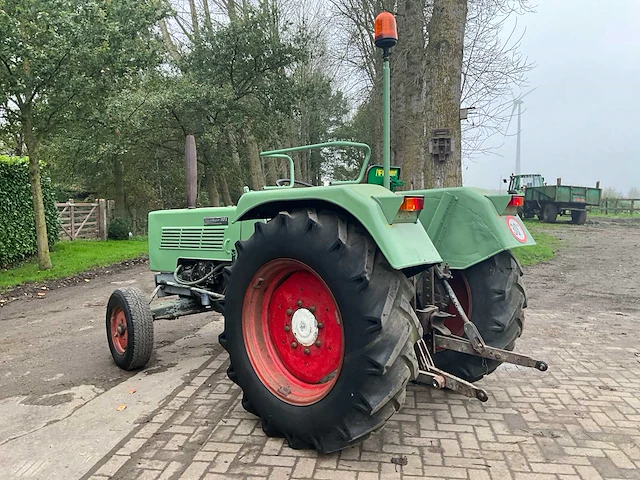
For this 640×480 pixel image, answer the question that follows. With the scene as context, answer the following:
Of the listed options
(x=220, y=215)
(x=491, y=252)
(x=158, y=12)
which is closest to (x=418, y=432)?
(x=491, y=252)

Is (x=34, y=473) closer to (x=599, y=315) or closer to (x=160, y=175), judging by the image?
(x=599, y=315)

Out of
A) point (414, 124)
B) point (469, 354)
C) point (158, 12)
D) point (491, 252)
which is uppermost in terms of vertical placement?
point (158, 12)

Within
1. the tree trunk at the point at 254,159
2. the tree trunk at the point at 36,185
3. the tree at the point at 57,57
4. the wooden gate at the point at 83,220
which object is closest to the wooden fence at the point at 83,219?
the wooden gate at the point at 83,220

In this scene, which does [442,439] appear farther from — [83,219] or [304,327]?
[83,219]

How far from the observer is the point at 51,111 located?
989 centimetres

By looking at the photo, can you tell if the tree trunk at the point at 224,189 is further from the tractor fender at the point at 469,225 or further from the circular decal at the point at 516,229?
the circular decal at the point at 516,229

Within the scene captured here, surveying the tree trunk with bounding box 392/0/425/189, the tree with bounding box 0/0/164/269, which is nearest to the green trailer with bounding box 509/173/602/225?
the tree trunk with bounding box 392/0/425/189

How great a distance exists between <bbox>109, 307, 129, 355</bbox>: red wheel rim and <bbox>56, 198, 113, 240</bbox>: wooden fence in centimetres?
1256

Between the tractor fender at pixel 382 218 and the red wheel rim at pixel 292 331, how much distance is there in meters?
0.39

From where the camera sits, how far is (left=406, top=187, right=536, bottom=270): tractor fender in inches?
130

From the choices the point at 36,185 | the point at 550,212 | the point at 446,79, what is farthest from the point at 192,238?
the point at 550,212

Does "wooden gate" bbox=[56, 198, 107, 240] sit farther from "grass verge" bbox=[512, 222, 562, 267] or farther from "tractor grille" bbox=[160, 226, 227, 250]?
"grass verge" bbox=[512, 222, 562, 267]

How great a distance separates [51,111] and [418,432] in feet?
32.2

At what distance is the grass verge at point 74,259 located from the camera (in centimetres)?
961
